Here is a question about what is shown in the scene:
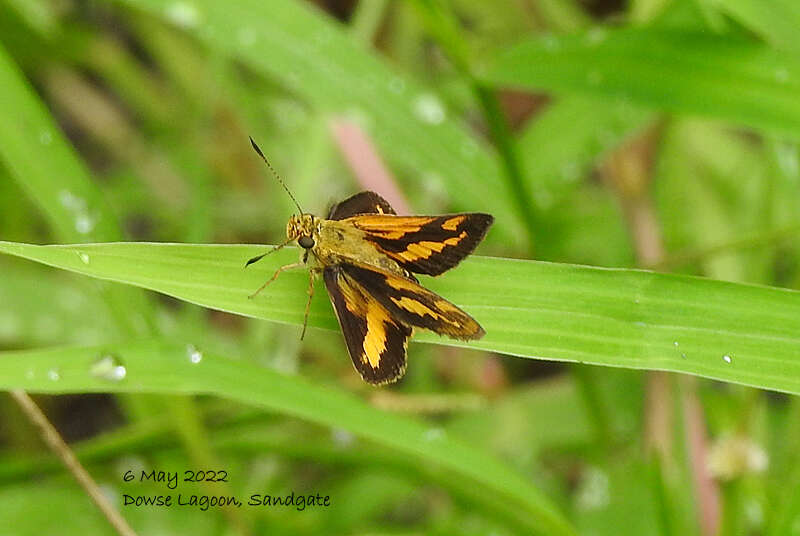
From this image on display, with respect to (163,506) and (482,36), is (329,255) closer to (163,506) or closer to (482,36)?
(163,506)

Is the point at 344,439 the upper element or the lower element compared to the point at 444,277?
upper

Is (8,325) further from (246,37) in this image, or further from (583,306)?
(583,306)

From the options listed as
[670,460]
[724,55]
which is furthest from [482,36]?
[670,460]

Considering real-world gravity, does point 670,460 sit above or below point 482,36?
below

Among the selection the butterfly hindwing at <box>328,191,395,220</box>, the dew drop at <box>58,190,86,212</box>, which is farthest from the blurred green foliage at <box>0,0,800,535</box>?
the butterfly hindwing at <box>328,191,395,220</box>

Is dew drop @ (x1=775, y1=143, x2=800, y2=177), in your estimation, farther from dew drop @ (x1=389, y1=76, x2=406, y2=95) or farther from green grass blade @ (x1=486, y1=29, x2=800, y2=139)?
dew drop @ (x1=389, y1=76, x2=406, y2=95)
